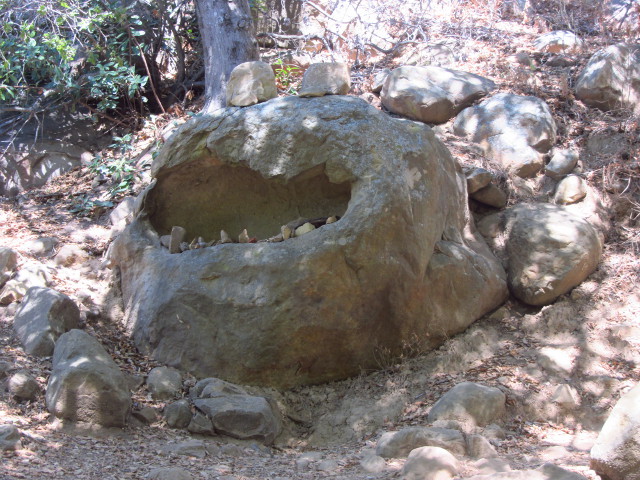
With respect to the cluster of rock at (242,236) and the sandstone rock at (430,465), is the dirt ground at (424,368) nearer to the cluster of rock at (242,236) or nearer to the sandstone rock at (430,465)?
the sandstone rock at (430,465)

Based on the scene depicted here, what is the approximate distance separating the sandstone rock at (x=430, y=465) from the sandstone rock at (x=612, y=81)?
15.8ft

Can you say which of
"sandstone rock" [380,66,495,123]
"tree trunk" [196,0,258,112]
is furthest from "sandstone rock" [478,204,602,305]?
"tree trunk" [196,0,258,112]

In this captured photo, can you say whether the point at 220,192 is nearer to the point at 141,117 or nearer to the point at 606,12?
the point at 141,117

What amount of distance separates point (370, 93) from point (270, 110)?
2.47 meters

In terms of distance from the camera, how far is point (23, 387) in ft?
12.9

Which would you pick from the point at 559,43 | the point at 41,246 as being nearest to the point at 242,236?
the point at 41,246

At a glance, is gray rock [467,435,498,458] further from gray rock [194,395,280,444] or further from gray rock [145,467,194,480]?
gray rock [145,467,194,480]

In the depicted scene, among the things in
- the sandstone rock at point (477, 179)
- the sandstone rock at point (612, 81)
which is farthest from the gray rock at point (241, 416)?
the sandstone rock at point (612, 81)

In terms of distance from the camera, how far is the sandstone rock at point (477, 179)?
228 inches

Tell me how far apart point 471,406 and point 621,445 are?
1225 millimetres

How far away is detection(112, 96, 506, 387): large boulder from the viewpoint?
456 centimetres

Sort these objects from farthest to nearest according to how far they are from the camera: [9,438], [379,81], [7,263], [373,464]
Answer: [379,81] < [7,263] < [373,464] < [9,438]

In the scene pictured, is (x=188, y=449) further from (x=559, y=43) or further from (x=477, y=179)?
(x=559, y=43)

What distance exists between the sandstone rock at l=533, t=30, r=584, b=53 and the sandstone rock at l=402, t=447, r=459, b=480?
6.11 m
